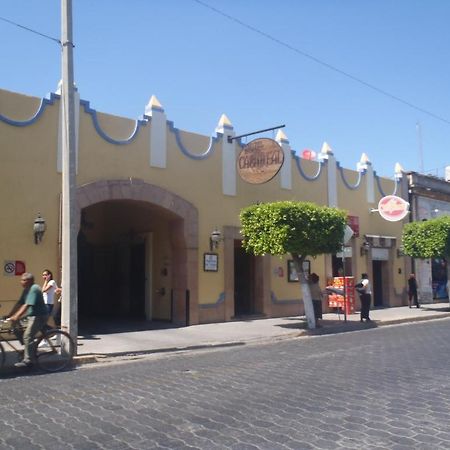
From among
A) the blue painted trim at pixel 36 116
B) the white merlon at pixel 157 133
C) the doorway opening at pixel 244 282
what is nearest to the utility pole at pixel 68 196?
the blue painted trim at pixel 36 116

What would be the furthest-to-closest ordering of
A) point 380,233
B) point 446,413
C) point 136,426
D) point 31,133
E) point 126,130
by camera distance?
1. point 380,233
2. point 126,130
3. point 31,133
4. point 446,413
5. point 136,426

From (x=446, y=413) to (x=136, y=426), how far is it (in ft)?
11.3

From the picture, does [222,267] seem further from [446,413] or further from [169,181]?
[446,413]

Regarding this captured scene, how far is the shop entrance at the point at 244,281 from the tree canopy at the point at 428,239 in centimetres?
779

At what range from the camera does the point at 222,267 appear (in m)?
17.9

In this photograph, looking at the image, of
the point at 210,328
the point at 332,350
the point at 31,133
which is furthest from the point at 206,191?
the point at 332,350

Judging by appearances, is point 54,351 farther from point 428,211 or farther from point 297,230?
point 428,211

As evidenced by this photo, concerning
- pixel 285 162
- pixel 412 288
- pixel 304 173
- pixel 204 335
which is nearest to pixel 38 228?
pixel 204 335

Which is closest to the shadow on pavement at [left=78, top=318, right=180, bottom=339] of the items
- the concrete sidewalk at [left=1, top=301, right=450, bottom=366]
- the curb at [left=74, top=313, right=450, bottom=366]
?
the concrete sidewalk at [left=1, top=301, right=450, bottom=366]

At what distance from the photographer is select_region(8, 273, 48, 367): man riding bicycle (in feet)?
31.1

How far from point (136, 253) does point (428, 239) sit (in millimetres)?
11875

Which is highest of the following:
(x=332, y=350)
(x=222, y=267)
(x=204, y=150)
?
(x=204, y=150)

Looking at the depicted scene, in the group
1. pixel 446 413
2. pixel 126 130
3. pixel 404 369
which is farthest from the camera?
pixel 126 130

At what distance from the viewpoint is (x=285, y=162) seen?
20.4 m
